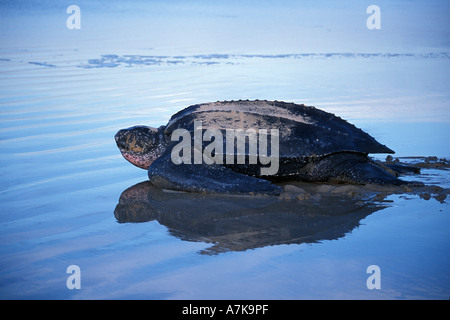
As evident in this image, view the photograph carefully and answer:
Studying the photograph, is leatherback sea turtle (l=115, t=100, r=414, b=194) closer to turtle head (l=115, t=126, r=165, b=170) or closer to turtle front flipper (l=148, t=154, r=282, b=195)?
turtle front flipper (l=148, t=154, r=282, b=195)

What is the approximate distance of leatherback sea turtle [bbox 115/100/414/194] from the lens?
11.6ft

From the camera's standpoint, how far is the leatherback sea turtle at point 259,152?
11.6ft

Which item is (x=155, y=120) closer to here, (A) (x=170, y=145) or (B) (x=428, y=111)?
(A) (x=170, y=145)

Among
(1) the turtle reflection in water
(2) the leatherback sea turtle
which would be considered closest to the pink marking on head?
(2) the leatherback sea turtle

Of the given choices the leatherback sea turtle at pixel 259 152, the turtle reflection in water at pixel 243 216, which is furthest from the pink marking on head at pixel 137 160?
the turtle reflection in water at pixel 243 216

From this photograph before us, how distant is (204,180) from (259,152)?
402 millimetres

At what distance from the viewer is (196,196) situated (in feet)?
11.4

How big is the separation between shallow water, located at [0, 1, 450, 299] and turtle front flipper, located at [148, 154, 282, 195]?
0.31 ft

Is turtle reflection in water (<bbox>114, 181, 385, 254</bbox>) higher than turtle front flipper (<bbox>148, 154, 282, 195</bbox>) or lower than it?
lower

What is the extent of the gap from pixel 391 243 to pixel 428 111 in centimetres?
362

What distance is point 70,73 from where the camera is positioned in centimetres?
852

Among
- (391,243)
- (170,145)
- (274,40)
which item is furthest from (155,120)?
(274,40)

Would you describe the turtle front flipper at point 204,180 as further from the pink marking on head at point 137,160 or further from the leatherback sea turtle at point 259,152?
the pink marking on head at point 137,160
